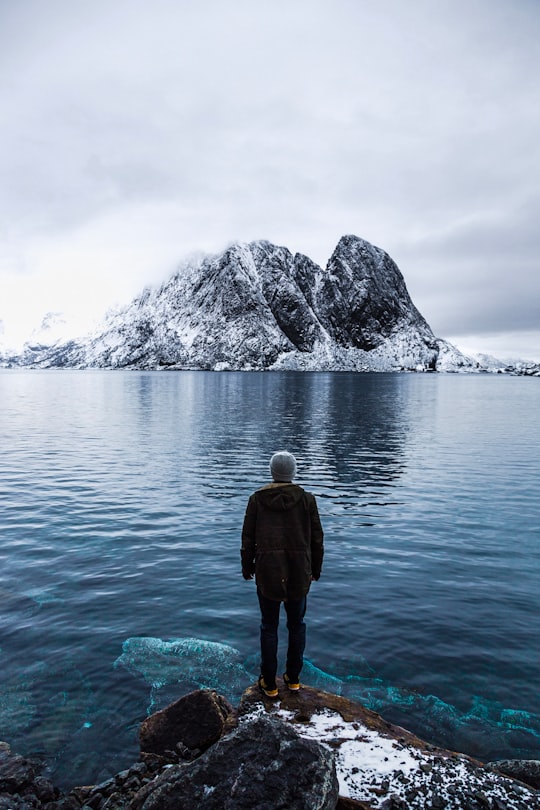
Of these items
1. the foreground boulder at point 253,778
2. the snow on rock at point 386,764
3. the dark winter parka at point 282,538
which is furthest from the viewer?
the dark winter parka at point 282,538

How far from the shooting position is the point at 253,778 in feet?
20.1

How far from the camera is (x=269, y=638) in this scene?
29.4 feet

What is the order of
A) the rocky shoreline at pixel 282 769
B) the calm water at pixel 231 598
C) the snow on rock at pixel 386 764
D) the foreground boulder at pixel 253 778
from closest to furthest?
the foreground boulder at pixel 253 778 → the rocky shoreline at pixel 282 769 → the snow on rock at pixel 386 764 → the calm water at pixel 231 598

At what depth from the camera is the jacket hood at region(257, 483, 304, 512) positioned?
8.69m

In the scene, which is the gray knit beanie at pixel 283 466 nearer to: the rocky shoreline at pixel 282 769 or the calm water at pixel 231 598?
the rocky shoreline at pixel 282 769

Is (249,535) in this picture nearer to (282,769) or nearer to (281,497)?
(281,497)

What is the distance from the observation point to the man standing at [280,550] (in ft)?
28.6

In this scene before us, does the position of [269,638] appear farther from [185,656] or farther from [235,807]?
[185,656]

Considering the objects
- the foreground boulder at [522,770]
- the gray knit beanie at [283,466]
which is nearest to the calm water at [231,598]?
the foreground boulder at [522,770]

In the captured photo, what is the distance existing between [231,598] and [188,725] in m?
6.70

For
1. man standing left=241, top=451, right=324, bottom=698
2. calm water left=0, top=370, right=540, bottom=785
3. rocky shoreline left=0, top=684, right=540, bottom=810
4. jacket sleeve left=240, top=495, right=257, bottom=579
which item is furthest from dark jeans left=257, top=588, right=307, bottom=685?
calm water left=0, top=370, right=540, bottom=785

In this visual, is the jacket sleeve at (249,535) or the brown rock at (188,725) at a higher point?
the jacket sleeve at (249,535)

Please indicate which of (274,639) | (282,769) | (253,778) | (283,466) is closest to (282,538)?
(283,466)

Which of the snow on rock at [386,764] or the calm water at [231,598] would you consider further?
the calm water at [231,598]
